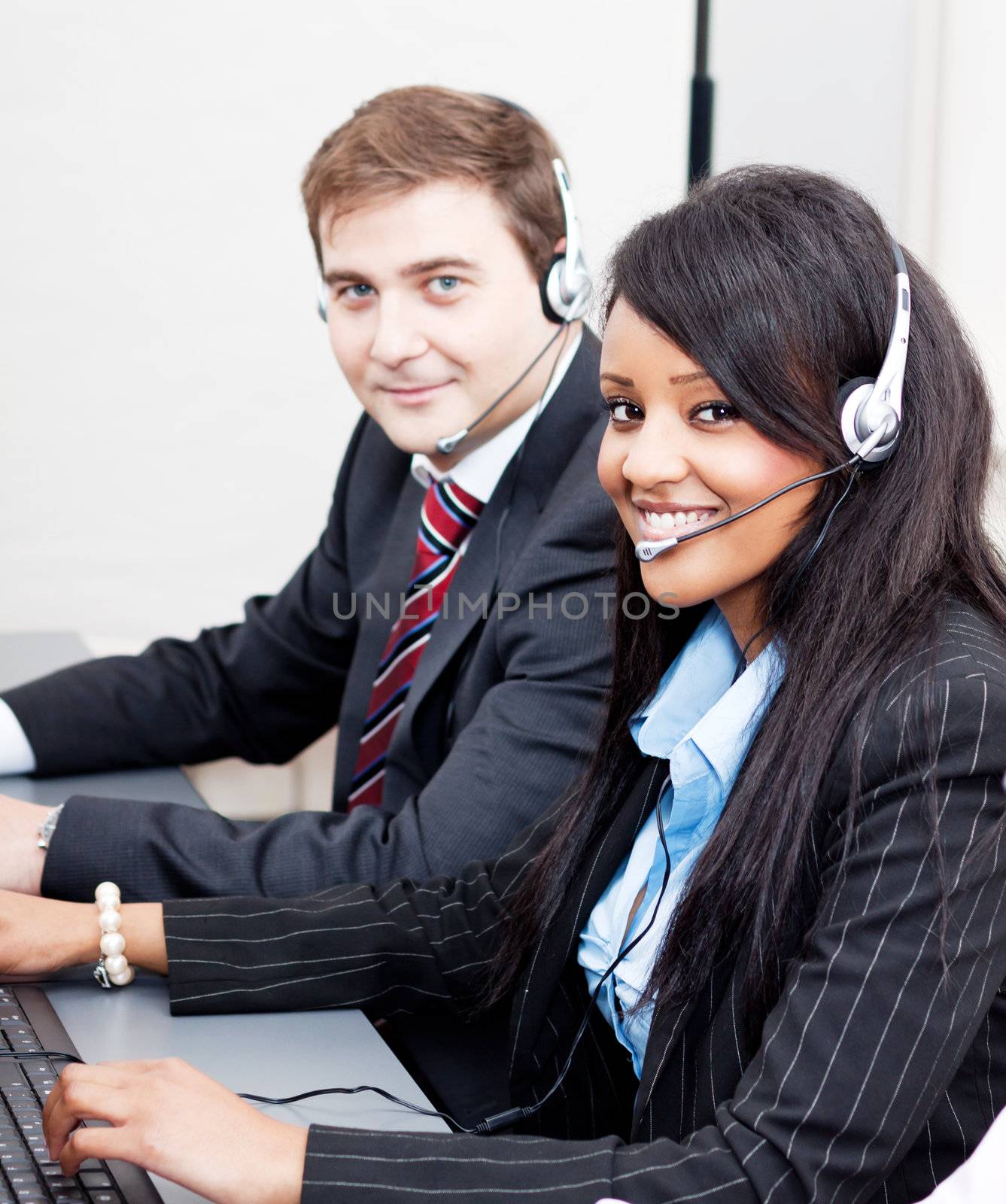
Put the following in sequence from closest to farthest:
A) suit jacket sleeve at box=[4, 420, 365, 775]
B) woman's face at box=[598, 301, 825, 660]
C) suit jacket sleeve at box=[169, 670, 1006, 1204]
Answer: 1. suit jacket sleeve at box=[169, 670, 1006, 1204]
2. woman's face at box=[598, 301, 825, 660]
3. suit jacket sleeve at box=[4, 420, 365, 775]

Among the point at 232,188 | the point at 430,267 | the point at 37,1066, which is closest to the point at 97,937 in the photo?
the point at 37,1066

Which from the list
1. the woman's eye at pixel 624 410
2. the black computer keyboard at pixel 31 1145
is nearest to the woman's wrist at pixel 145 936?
the black computer keyboard at pixel 31 1145

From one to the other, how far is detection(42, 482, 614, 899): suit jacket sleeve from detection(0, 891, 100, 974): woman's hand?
0.33 ft

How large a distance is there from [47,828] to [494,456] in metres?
0.64

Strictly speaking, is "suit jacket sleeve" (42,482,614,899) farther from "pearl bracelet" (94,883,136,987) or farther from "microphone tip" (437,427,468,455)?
"microphone tip" (437,427,468,455)

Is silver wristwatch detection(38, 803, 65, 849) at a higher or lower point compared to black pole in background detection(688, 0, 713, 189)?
lower

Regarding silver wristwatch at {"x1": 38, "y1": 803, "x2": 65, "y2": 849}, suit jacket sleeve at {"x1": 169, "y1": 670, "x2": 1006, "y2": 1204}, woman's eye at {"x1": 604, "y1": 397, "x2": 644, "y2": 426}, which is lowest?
silver wristwatch at {"x1": 38, "y1": 803, "x2": 65, "y2": 849}

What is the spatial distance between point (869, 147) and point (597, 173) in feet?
1.49

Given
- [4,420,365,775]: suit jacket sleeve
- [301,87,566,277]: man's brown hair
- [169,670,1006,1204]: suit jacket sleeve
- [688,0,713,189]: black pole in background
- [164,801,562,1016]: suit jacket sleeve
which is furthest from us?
[688,0,713,189]: black pole in background

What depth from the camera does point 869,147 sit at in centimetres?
230

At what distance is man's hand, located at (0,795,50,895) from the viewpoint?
1.16m

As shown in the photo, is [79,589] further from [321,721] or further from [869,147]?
[869,147]

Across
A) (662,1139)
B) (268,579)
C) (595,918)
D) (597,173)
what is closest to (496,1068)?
(595,918)

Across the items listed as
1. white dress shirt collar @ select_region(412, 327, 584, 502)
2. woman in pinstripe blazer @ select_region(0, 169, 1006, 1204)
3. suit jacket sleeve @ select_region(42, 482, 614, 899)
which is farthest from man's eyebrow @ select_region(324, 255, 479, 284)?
woman in pinstripe blazer @ select_region(0, 169, 1006, 1204)
